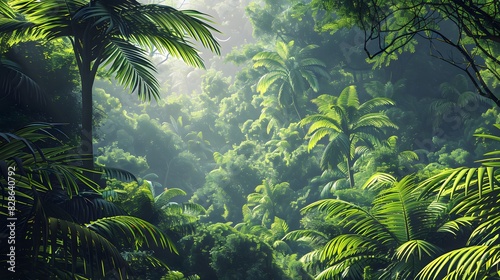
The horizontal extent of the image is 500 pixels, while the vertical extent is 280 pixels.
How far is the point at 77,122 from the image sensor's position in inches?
416

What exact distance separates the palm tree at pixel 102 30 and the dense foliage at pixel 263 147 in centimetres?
2

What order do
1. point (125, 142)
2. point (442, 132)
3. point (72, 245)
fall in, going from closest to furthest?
point (72, 245) → point (442, 132) → point (125, 142)

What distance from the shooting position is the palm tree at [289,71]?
27922 millimetres

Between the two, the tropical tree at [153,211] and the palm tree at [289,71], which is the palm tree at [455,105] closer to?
the palm tree at [289,71]

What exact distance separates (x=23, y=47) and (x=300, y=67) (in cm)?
1954

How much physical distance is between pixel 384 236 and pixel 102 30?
650 centimetres

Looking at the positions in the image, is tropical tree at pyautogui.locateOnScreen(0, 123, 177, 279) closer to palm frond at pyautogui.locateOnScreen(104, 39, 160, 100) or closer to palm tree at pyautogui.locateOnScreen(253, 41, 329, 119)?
palm frond at pyautogui.locateOnScreen(104, 39, 160, 100)

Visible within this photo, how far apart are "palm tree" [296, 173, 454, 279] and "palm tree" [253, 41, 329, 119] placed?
1748 centimetres

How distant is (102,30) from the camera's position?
564 cm

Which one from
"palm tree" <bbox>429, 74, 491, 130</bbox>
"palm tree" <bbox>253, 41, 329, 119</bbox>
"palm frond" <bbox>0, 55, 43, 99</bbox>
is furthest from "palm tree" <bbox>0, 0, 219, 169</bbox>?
"palm tree" <bbox>253, 41, 329, 119</bbox>

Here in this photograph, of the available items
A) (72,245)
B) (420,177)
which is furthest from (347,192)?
(72,245)

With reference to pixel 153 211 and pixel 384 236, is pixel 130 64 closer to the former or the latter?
pixel 384 236

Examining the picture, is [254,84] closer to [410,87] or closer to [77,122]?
[410,87]

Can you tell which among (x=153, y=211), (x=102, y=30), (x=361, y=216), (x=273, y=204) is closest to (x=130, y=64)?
(x=102, y=30)
